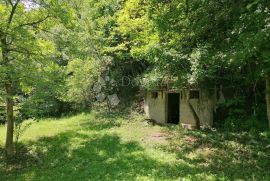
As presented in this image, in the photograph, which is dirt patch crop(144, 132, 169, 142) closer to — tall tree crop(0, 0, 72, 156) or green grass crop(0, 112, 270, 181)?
green grass crop(0, 112, 270, 181)

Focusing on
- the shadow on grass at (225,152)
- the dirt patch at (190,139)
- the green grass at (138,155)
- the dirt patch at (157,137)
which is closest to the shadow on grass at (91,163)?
the green grass at (138,155)

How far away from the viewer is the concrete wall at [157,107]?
20769 mm

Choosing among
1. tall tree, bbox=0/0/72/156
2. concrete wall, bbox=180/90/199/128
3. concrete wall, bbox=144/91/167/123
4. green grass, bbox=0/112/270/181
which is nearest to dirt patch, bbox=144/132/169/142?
green grass, bbox=0/112/270/181

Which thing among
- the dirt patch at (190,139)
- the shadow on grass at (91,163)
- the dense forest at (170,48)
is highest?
the dense forest at (170,48)

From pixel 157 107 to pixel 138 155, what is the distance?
26.8 feet

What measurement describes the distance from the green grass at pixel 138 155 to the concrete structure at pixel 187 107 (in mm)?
1102

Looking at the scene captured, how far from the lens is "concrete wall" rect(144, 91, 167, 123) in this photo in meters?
20.8

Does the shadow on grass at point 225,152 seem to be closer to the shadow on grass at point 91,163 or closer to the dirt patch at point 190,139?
the dirt patch at point 190,139

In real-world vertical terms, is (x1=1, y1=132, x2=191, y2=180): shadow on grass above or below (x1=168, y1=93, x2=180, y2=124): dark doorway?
below

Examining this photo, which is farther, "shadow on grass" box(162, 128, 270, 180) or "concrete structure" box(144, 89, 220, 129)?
"concrete structure" box(144, 89, 220, 129)

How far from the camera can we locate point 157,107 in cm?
2120

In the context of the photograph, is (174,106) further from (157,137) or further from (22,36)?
(22,36)

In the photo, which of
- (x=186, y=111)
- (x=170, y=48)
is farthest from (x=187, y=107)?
(x=170, y=48)

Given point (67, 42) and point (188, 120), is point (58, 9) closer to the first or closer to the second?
point (67, 42)
